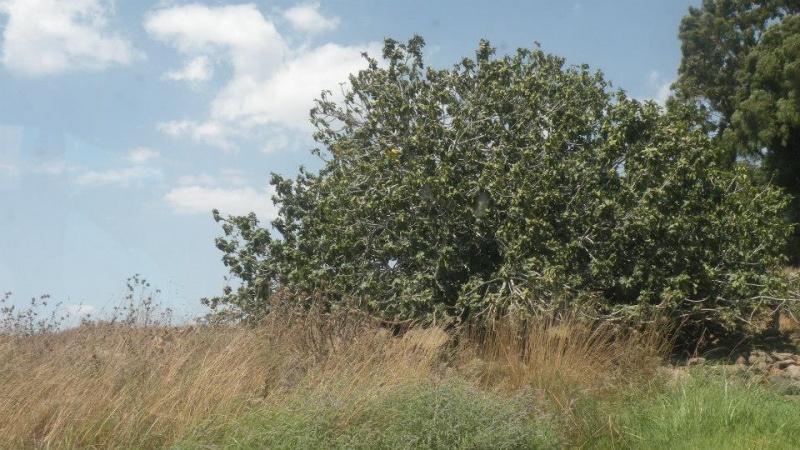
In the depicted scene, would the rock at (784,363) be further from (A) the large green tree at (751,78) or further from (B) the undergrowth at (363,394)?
(A) the large green tree at (751,78)

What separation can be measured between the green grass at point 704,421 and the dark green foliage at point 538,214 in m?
3.75

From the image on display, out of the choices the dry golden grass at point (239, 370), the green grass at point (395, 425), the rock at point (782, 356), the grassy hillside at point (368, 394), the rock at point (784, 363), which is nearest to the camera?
the green grass at point (395, 425)

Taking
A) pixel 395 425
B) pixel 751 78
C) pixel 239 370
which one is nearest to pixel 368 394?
pixel 395 425

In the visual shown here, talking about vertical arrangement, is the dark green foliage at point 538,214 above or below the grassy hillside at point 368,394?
above

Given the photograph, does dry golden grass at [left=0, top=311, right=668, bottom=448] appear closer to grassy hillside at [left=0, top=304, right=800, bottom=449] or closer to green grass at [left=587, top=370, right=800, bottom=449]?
grassy hillside at [left=0, top=304, right=800, bottom=449]

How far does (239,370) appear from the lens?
7.86 metres

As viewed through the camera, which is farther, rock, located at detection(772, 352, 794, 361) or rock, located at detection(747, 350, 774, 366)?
rock, located at detection(772, 352, 794, 361)

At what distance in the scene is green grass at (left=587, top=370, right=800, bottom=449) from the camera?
6.88 metres

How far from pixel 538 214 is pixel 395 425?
6731 mm

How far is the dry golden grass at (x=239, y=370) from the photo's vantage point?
671cm

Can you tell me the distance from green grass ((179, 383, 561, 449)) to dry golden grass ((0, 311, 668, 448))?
0.17 m

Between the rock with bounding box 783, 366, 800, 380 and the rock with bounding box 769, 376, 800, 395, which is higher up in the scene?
the rock with bounding box 783, 366, 800, 380

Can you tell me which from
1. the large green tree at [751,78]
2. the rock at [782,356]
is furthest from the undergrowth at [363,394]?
the large green tree at [751,78]

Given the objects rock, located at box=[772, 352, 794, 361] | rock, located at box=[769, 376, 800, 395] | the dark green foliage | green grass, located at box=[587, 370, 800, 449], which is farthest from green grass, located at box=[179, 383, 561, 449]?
rock, located at box=[772, 352, 794, 361]
